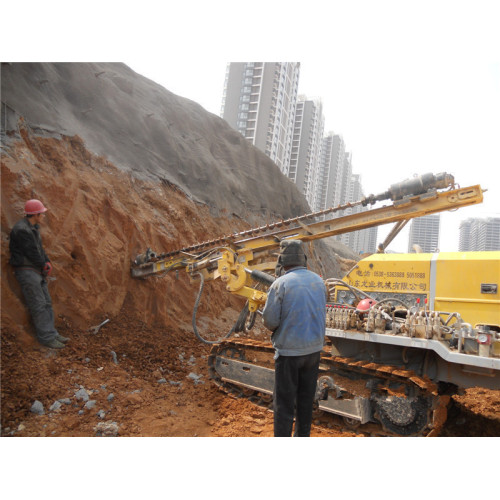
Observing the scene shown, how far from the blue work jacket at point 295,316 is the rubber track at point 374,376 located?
1.96 meters

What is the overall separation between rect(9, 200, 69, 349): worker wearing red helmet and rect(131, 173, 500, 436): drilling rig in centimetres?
198

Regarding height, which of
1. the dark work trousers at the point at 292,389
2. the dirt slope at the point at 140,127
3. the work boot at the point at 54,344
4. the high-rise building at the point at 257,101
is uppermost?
the high-rise building at the point at 257,101

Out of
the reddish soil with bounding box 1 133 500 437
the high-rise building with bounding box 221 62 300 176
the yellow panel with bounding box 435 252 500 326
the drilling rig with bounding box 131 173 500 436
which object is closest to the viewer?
the reddish soil with bounding box 1 133 500 437

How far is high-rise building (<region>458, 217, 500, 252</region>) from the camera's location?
6863 millimetres

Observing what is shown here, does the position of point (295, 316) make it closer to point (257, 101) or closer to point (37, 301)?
point (37, 301)

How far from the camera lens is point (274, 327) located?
3.02m

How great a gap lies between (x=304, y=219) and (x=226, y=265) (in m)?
1.41

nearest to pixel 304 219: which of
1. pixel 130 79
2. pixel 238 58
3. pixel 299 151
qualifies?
pixel 238 58

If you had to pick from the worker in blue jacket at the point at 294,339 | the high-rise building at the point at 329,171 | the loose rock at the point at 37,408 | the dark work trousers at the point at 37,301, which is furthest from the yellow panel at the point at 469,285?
the high-rise building at the point at 329,171

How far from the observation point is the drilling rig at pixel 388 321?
434 cm

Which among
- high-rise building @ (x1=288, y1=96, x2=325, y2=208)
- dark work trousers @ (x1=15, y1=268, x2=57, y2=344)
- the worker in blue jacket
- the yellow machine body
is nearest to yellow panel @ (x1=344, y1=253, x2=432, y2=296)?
the yellow machine body

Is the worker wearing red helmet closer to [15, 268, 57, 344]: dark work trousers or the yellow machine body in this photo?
[15, 268, 57, 344]: dark work trousers

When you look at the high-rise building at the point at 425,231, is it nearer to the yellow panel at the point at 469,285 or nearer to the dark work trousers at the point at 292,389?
the yellow panel at the point at 469,285

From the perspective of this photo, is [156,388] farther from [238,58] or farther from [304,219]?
[238,58]
